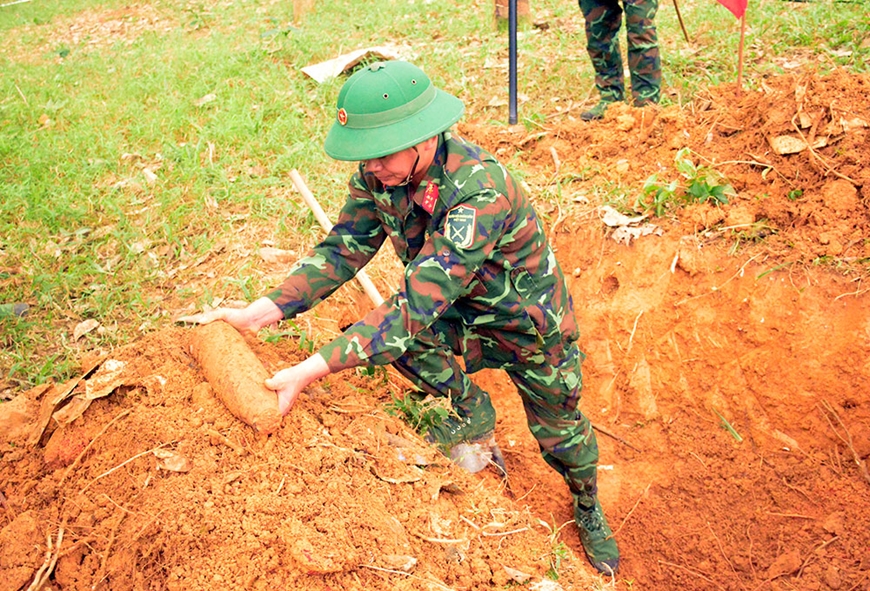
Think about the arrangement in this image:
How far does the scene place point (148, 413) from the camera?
2471 millimetres

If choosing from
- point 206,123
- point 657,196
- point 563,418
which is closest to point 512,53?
point 657,196

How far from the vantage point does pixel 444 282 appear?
86.4 inches

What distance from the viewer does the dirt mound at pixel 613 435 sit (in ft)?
6.91

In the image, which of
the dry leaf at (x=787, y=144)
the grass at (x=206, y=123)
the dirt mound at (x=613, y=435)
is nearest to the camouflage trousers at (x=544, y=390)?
the dirt mound at (x=613, y=435)

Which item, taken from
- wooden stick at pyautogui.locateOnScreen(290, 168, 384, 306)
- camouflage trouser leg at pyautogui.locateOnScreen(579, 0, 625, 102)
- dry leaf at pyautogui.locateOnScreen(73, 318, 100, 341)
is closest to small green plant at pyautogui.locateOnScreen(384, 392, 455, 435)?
wooden stick at pyautogui.locateOnScreen(290, 168, 384, 306)

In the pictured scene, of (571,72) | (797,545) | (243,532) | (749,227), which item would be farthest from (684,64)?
(243,532)

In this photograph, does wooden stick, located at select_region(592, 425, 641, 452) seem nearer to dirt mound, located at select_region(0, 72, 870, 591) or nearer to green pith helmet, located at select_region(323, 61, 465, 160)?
dirt mound, located at select_region(0, 72, 870, 591)

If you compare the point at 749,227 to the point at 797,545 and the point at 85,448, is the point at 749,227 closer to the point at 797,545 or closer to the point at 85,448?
the point at 797,545

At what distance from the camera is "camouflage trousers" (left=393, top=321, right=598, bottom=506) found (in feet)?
9.12

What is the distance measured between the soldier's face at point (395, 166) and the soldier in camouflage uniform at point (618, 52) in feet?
10.0

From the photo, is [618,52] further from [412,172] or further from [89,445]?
[89,445]

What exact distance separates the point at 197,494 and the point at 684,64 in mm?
4686

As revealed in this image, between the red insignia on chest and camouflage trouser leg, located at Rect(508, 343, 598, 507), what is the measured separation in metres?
0.83

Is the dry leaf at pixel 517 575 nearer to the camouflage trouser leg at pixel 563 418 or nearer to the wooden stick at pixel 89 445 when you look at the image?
the camouflage trouser leg at pixel 563 418
